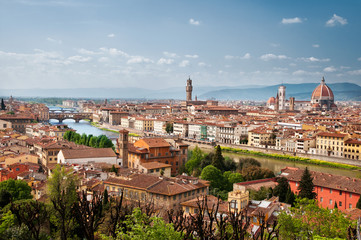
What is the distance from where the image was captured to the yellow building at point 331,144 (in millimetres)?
24734

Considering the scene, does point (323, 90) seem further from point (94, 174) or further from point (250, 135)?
point (94, 174)

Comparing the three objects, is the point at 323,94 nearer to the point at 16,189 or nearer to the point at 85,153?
the point at 85,153

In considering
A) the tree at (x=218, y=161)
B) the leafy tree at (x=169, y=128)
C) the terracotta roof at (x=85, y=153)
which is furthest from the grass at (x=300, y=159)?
the terracotta roof at (x=85, y=153)

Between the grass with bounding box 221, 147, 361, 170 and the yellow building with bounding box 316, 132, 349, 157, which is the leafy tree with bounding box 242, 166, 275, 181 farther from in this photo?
the yellow building with bounding box 316, 132, 349, 157

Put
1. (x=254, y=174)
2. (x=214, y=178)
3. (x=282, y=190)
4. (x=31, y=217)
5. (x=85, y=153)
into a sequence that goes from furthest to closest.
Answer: (x=85, y=153) → (x=254, y=174) → (x=214, y=178) → (x=282, y=190) → (x=31, y=217)

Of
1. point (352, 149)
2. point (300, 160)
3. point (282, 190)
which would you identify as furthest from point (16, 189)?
point (352, 149)

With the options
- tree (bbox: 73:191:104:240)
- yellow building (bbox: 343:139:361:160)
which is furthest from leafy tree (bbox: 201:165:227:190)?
yellow building (bbox: 343:139:361:160)

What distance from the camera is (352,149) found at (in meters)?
24.0

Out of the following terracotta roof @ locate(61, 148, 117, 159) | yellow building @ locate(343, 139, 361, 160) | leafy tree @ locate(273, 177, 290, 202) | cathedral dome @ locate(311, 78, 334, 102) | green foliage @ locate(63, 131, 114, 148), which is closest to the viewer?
leafy tree @ locate(273, 177, 290, 202)

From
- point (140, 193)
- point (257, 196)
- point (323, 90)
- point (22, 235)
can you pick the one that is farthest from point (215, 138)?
point (323, 90)

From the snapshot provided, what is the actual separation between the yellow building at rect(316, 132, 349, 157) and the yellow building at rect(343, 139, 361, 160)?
0.29 metres

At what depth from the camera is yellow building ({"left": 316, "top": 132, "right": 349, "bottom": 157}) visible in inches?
974

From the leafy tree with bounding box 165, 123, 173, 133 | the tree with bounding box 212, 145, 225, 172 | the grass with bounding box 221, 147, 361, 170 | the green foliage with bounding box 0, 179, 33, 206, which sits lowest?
the grass with bounding box 221, 147, 361, 170

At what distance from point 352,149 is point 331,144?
4.99 feet
